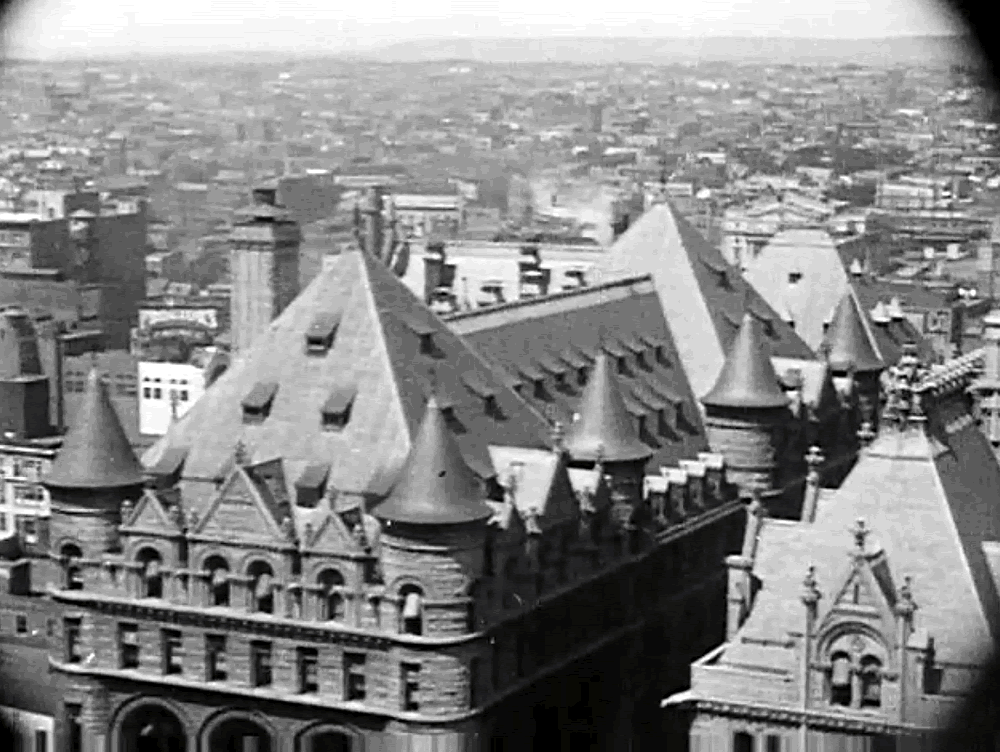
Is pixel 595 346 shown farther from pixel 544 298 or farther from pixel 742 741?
pixel 742 741

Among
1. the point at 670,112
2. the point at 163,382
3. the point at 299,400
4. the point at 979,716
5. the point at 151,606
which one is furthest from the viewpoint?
the point at 163,382

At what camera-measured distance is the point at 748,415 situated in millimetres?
24688

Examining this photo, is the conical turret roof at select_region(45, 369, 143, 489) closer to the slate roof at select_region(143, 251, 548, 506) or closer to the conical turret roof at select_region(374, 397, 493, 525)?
the slate roof at select_region(143, 251, 548, 506)

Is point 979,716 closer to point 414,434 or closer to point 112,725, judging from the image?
point 414,434

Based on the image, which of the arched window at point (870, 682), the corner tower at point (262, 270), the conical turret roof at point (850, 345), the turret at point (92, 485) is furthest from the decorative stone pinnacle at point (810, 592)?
the conical turret roof at point (850, 345)

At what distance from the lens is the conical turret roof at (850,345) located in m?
28.1

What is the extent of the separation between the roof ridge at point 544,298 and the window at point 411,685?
439 cm

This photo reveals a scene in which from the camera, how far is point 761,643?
704 inches

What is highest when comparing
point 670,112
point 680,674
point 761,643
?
point 670,112

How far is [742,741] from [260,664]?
4.08 meters

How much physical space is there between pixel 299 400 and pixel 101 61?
4980 millimetres

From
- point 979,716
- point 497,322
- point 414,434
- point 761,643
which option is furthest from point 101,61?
point 979,716

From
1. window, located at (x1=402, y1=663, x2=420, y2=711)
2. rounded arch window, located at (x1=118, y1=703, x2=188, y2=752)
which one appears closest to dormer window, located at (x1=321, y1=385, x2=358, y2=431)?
window, located at (x1=402, y1=663, x2=420, y2=711)

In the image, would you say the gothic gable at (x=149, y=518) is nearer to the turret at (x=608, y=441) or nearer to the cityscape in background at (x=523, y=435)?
the cityscape in background at (x=523, y=435)
